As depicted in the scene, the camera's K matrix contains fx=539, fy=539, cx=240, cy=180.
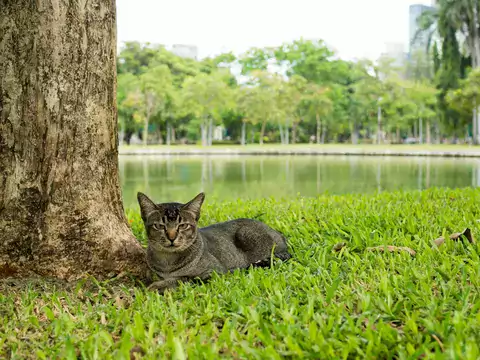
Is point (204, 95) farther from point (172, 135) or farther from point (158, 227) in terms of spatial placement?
point (158, 227)

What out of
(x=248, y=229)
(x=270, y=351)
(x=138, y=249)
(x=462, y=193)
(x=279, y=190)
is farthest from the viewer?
(x=279, y=190)

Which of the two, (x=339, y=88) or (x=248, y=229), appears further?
(x=339, y=88)

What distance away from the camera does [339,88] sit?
48.8 metres

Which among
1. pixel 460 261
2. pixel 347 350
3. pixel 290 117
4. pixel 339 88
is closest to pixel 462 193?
pixel 460 261

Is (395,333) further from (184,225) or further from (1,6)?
(1,6)

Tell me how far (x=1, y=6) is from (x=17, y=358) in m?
2.19

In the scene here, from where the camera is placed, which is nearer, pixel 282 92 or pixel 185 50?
pixel 282 92

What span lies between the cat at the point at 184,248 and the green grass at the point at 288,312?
0.17 metres

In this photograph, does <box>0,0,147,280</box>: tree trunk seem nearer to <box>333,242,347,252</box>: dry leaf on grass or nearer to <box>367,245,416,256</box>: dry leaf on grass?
<box>333,242,347,252</box>: dry leaf on grass

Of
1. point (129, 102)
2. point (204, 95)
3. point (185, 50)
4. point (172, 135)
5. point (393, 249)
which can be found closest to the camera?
point (393, 249)

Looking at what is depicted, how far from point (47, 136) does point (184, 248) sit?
1.09 m

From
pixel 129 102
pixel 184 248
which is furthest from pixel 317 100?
pixel 184 248

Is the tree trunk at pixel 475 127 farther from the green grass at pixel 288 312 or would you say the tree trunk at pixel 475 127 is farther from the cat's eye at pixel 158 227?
the cat's eye at pixel 158 227

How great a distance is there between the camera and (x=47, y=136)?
3318 millimetres
